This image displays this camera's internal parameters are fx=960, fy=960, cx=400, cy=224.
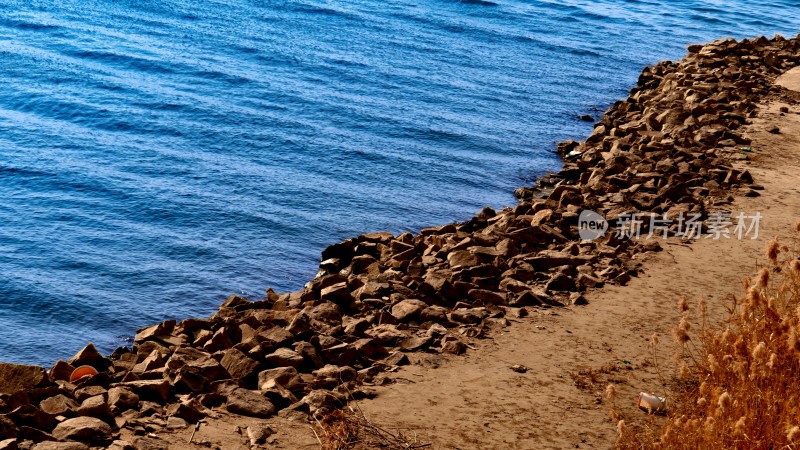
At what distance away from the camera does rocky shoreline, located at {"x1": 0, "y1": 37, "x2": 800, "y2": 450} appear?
17.6 feet

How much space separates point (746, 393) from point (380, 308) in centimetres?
319

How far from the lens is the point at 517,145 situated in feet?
46.2

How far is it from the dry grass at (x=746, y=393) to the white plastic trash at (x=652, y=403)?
0.17ft

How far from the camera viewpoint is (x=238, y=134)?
43.8ft

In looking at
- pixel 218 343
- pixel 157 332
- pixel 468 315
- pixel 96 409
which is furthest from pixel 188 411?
pixel 468 315

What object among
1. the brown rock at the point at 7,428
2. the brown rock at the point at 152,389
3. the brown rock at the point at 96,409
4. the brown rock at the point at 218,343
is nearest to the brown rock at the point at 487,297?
the brown rock at the point at 218,343

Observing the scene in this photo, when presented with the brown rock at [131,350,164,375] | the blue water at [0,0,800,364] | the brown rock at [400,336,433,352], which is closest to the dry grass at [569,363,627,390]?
the brown rock at [400,336,433,352]

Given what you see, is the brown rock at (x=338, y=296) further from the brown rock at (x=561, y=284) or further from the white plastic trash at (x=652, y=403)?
the white plastic trash at (x=652, y=403)

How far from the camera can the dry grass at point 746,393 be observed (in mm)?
4457

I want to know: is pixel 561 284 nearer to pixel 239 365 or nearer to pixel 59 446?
pixel 239 365

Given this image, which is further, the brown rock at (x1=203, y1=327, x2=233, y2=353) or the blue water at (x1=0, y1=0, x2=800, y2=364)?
the blue water at (x1=0, y1=0, x2=800, y2=364)

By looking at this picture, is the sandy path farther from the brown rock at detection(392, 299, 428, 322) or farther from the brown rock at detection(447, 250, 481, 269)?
the brown rock at detection(447, 250, 481, 269)

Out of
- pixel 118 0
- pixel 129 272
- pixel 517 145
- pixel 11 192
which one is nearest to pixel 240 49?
pixel 118 0

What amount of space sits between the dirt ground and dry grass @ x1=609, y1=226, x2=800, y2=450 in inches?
18.2
